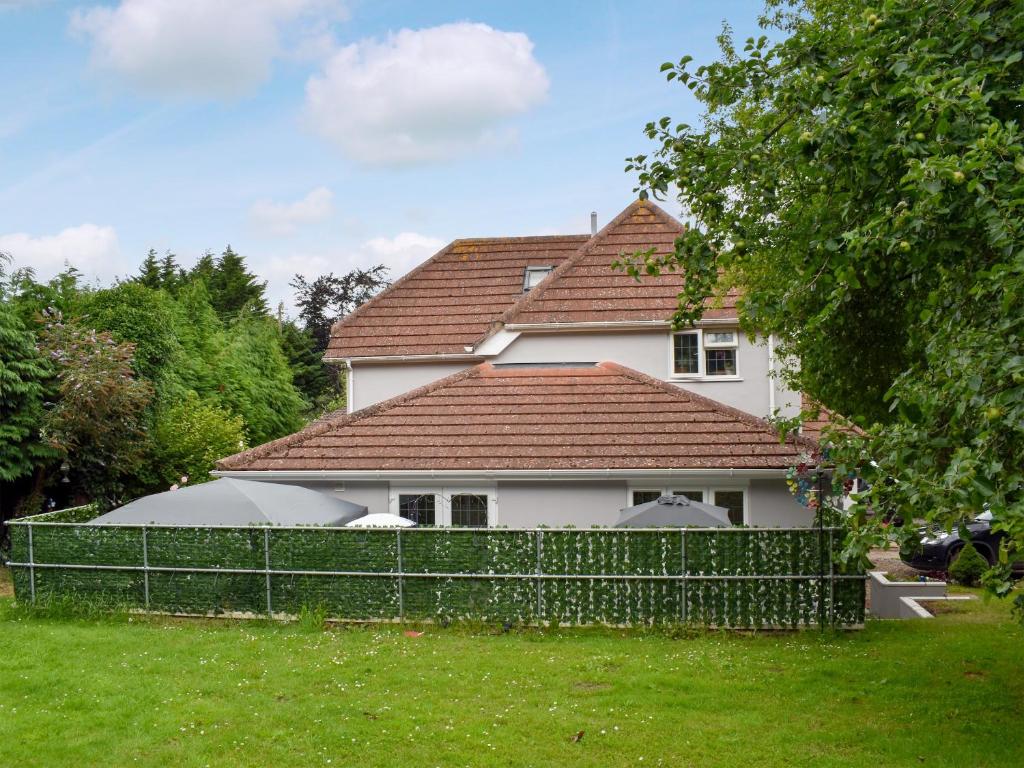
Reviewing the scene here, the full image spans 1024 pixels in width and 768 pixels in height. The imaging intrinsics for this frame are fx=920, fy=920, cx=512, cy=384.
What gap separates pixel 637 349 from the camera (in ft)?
67.9

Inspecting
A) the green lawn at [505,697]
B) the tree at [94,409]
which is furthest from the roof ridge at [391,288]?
the green lawn at [505,697]

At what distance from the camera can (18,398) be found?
2073cm

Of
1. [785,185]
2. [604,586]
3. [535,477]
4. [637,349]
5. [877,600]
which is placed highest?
[785,185]

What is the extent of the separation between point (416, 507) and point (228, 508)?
161 inches

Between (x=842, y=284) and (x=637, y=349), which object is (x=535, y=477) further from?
(x=842, y=284)

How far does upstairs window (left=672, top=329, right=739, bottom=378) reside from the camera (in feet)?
66.5

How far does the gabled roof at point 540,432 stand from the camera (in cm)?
1684

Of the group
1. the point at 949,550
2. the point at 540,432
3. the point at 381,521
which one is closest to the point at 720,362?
the point at 540,432

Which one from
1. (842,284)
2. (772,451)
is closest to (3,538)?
(772,451)

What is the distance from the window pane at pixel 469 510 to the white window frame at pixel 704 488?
9.16 ft

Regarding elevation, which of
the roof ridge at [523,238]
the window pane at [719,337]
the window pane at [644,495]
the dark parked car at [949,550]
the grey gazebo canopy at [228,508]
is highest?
the roof ridge at [523,238]

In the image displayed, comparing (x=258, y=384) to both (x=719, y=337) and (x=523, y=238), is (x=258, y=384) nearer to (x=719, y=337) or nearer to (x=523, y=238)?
(x=523, y=238)

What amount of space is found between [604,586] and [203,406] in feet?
64.1

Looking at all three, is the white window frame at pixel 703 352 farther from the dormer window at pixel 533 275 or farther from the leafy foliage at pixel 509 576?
the leafy foliage at pixel 509 576
